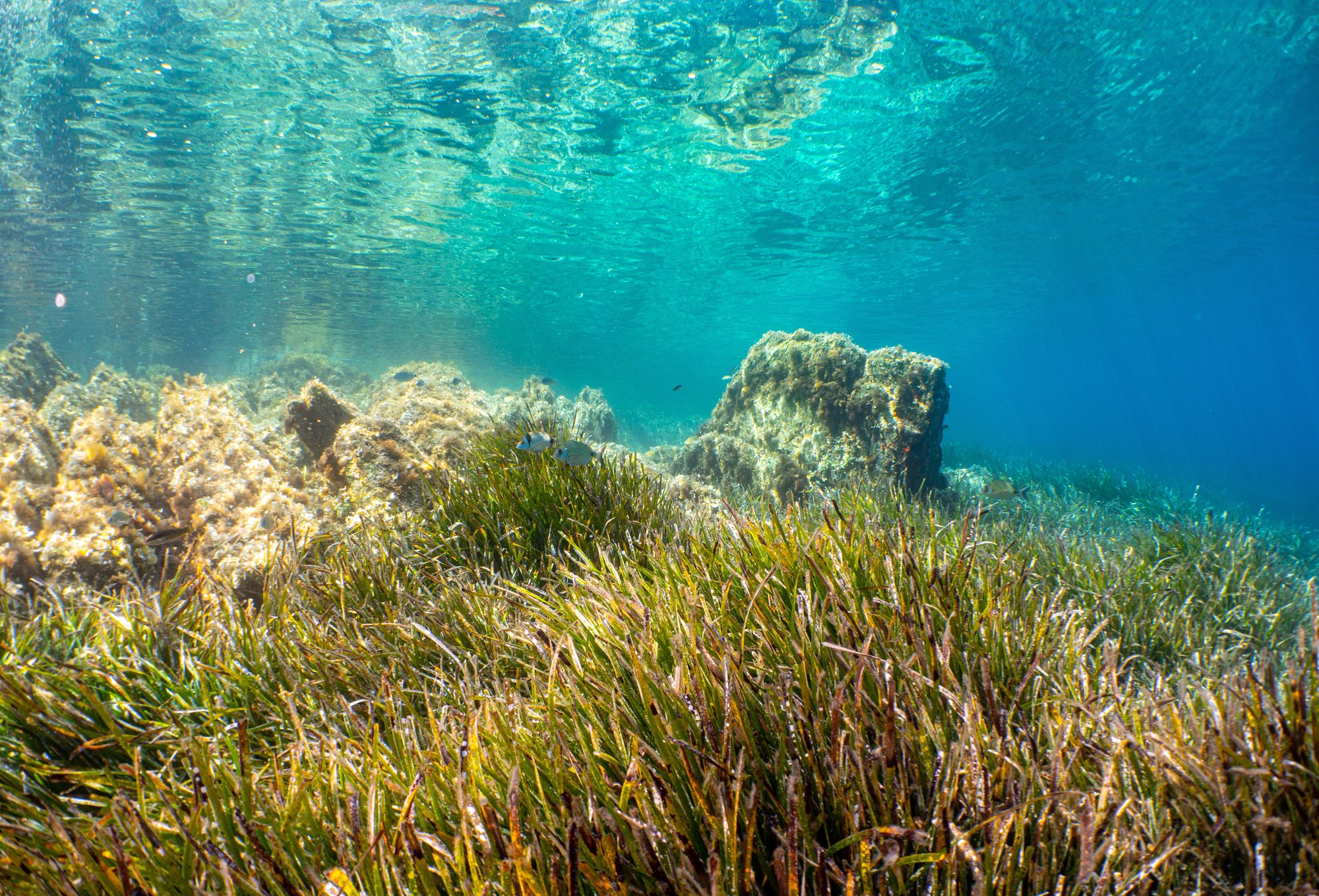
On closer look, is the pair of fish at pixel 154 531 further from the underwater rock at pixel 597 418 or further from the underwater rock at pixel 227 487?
the underwater rock at pixel 597 418

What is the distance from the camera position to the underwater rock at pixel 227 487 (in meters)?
5.61

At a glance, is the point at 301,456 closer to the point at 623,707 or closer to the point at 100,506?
the point at 100,506

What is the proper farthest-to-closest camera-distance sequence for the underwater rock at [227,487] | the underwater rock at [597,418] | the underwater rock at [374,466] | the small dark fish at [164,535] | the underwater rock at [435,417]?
the underwater rock at [597,418], the underwater rock at [435,417], the underwater rock at [374,466], the underwater rock at [227,487], the small dark fish at [164,535]

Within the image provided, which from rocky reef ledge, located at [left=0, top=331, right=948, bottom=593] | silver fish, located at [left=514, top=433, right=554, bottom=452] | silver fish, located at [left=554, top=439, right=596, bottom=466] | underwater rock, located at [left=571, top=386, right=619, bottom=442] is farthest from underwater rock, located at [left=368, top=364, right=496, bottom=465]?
underwater rock, located at [left=571, top=386, right=619, bottom=442]

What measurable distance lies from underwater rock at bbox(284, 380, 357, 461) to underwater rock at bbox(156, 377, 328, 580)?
465 mm

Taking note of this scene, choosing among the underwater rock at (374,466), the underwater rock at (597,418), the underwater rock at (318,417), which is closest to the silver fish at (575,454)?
the underwater rock at (374,466)

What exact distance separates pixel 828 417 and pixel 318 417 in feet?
32.6

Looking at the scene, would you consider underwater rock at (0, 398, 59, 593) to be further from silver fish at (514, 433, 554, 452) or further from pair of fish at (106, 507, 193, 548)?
silver fish at (514, 433, 554, 452)

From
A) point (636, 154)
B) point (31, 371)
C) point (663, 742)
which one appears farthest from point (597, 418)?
point (663, 742)

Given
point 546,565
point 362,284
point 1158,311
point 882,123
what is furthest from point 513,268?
point 1158,311

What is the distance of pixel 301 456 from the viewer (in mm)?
8750

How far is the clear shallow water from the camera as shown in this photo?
1345 cm

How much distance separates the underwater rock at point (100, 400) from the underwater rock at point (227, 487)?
7354mm

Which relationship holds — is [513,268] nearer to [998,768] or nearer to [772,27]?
[772,27]
